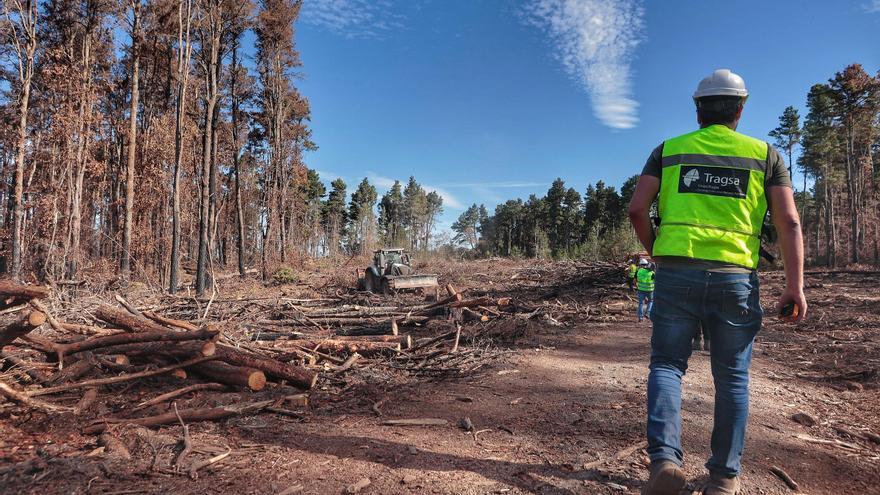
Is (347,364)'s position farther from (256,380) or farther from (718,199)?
(718,199)

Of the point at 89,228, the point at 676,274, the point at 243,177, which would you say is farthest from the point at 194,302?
the point at 243,177

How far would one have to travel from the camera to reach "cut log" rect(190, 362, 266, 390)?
4523mm

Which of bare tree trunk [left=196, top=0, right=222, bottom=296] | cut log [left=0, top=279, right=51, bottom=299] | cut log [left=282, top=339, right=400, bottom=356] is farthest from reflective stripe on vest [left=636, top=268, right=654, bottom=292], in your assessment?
bare tree trunk [left=196, top=0, right=222, bottom=296]

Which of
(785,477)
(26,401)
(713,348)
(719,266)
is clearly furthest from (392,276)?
(719,266)

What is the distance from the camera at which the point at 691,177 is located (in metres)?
2.31

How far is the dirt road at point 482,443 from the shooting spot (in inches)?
99.7

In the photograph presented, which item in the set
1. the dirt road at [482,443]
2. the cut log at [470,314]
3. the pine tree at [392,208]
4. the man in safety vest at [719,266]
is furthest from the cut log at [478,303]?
the pine tree at [392,208]

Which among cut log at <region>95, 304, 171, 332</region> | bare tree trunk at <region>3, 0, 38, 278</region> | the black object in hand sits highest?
bare tree trunk at <region>3, 0, 38, 278</region>

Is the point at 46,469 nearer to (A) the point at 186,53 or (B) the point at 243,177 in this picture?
(A) the point at 186,53

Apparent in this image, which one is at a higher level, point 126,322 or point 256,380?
point 126,322

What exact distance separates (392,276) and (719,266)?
570 inches

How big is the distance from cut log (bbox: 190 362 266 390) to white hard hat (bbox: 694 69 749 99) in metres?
4.53

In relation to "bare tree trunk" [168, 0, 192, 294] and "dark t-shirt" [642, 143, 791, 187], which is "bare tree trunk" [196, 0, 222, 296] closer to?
"bare tree trunk" [168, 0, 192, 294]

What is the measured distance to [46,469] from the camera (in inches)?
106
